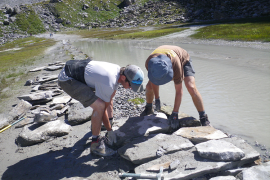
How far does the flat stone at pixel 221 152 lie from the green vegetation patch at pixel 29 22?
238 ft

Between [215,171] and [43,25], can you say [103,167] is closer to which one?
[215,171]

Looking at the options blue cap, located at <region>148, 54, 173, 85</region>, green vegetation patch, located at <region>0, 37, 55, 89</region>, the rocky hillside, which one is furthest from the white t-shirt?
the rocky hillside

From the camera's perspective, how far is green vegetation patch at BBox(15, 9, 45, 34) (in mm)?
65562

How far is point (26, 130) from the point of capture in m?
5.05

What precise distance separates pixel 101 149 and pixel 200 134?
6.71 ft

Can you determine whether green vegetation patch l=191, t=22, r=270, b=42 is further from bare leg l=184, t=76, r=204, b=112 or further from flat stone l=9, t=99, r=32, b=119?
flat stone l=9, t=99, r=32, b=119

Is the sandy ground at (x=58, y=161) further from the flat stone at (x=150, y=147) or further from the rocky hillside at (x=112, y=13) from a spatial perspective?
the rocky hillside at (x=112, y=13)

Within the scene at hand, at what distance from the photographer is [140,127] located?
4.71m

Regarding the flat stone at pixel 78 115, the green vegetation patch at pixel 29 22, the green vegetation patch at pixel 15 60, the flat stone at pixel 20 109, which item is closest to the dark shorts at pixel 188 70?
the flat stone at pixel 78 115

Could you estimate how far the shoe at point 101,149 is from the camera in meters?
4.11

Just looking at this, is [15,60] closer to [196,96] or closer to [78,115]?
[78,115]

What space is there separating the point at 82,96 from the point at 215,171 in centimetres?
270

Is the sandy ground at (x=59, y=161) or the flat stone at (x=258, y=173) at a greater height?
the flat stone at (x=258, y=173)

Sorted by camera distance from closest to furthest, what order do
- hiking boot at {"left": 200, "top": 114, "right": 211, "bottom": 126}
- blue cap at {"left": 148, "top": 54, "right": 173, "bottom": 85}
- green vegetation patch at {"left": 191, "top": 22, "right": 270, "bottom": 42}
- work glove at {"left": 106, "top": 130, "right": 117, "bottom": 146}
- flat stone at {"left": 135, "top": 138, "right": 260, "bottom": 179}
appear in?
flat stone at {"left": 135, "top": 138, "right": 260, "bottom": 179} → blue cap at {"left": 148, "top": 54, "right": 173, "bottom": 85} → work glove at {"left": 106, "top": 130, "right": 117, "bottom": 146} → hiking boot at {"left": 200, "top": 114, "right": 211, "bottom": 126} → green vegetation patch at {"left": 191, "top": 22, "right": 270, "bottom": 42}
